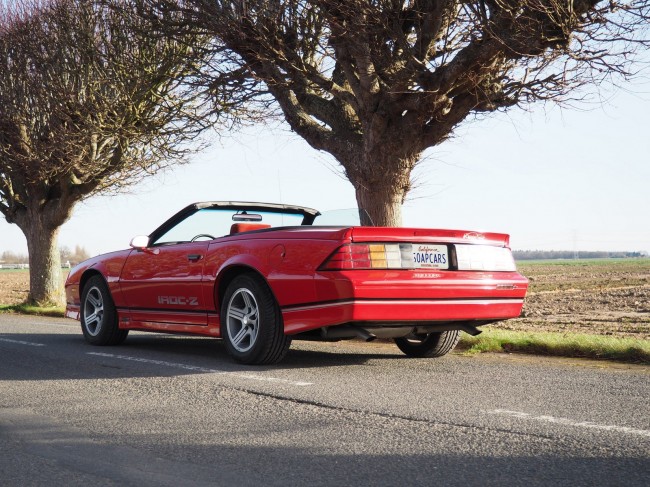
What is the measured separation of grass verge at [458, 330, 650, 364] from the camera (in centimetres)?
710

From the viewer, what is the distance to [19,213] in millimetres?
20609

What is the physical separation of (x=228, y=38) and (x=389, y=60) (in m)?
2.14

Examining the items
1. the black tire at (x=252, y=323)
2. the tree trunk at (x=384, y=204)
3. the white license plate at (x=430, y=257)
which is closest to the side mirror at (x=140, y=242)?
the black tire at (x=252, y=323)

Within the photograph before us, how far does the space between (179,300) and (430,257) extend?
2524 mm

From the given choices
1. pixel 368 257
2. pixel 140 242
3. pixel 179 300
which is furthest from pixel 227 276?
pixel 368 257

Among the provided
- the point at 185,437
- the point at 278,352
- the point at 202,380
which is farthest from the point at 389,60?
the point at 185,437

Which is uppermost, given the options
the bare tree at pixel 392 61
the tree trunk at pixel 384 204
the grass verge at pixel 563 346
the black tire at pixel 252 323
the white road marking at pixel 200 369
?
A: the bare tree at pixel 392 61

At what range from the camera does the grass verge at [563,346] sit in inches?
280

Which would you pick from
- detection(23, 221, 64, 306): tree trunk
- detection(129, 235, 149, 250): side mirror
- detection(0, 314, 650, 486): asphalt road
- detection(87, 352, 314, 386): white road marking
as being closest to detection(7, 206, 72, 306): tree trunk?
detection(23, 221, 64, 306): tree trunk

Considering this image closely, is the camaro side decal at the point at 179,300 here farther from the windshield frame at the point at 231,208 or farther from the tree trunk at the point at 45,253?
the tree trunk at the point at 45,253

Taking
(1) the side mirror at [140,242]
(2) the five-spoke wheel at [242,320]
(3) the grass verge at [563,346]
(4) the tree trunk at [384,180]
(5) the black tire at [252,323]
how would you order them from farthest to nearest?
(4) the tree trunk at [384,180] < (1) the side mirror at [140,242] < (3) the grass verge at [563,346] < (2) the five-spoke wheel at [242,320] < (5) the black tire at [252,323]

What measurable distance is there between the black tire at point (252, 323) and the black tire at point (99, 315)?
7.04 feet

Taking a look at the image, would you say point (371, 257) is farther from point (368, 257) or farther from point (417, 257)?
point (417, 257)

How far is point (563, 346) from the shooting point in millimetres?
7582
